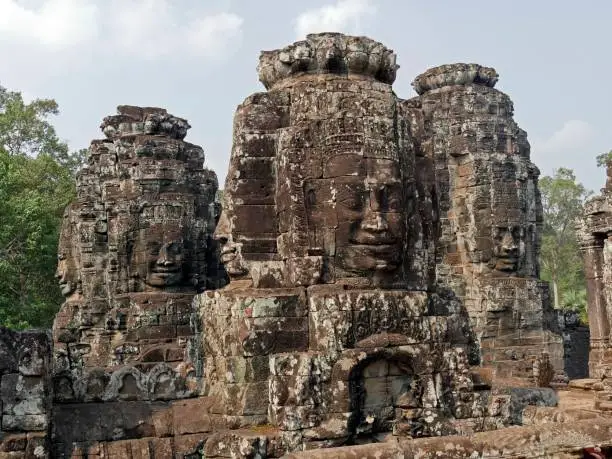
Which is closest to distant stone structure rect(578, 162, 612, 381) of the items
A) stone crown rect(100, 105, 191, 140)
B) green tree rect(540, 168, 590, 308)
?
stone crown rect(100, 105, 191, 140)

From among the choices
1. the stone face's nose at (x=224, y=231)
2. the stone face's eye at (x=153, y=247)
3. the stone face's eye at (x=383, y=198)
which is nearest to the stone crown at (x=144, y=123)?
the stone face's eye at (x=153, y=247)

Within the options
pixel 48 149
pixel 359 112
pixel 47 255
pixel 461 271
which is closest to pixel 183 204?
pixel 461 271

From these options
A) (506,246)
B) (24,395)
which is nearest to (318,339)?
(24,395)

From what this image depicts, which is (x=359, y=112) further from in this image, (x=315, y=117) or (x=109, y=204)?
(x=109, y=204)

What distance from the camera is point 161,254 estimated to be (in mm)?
13797

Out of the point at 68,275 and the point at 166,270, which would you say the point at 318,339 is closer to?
the point at 166,270

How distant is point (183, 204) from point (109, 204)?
1575mm

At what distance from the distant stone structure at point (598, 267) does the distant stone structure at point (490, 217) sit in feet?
3.74

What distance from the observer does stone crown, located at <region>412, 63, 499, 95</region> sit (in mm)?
15648

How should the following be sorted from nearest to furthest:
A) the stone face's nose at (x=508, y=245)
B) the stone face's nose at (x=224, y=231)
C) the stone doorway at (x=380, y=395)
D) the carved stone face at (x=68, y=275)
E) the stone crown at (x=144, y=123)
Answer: the stone doorway at (x=380, y=395), the stone face's nose at (x=224, y=231), the stone crown at (x=144, y=123), the stone face's nose at (x=508, y=245), the carved stone face at (x=68, y=275)

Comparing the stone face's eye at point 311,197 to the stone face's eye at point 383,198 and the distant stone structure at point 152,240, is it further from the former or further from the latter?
the distant stone structure at point 152,240

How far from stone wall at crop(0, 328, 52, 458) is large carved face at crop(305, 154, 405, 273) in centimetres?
275

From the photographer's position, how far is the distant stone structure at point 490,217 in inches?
593

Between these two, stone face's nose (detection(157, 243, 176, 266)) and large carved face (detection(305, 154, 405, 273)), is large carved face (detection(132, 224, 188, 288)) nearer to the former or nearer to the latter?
stone face's nose (detection(157, 243, 176, 266))
